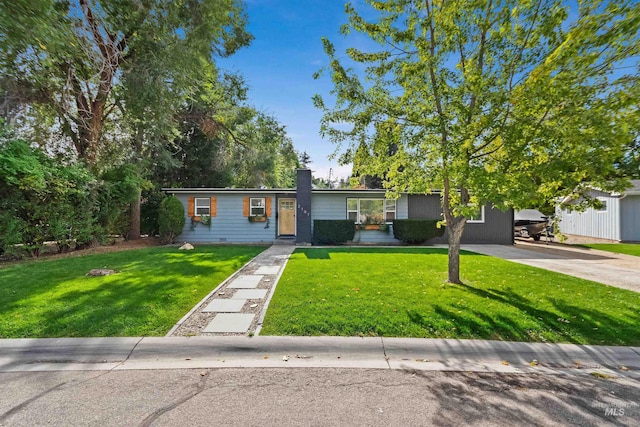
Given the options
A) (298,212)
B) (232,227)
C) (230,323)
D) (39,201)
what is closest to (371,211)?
(298,212)

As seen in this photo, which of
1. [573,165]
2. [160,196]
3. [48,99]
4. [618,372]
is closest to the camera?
[618,372]

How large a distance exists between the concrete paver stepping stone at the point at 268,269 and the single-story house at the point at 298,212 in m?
5.67

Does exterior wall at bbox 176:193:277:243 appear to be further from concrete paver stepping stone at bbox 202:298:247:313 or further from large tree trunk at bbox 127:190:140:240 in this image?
concrete paver stepping stone at bbox 202:298:247:313

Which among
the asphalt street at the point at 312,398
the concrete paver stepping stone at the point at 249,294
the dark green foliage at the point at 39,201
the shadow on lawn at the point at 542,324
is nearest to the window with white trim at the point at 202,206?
the dark green foliage at the point at 39,201

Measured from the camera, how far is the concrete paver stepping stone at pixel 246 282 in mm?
5887

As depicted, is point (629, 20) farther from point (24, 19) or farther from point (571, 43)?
point (24, 19)

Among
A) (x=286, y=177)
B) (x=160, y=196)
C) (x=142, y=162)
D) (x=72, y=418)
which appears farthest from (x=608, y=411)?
(x=286, y=177)

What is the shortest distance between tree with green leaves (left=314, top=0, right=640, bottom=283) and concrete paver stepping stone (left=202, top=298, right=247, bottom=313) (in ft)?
12.0

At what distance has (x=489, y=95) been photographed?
471cm

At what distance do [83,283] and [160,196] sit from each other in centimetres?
1049

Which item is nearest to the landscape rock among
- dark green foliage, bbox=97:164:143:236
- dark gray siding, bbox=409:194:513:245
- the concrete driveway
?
dark green foliage, bbox=97:164:143:236

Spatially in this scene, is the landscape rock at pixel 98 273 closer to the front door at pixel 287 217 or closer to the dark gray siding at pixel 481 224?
the front door at pixel 287 217

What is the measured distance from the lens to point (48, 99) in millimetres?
9156

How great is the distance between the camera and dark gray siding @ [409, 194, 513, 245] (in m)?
13.8
